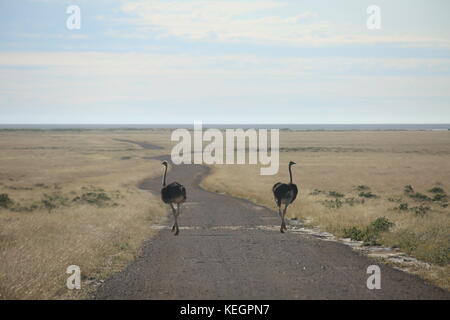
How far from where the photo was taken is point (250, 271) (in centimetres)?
1202

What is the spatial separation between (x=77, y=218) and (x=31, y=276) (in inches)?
423

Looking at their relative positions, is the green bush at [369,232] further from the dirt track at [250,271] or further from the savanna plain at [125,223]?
the dirt track at [250,271]

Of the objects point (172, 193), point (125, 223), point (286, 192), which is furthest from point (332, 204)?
point (172, 193)

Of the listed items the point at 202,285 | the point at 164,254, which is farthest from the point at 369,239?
the point at 202,285

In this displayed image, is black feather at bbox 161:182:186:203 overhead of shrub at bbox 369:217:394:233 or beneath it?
overhead

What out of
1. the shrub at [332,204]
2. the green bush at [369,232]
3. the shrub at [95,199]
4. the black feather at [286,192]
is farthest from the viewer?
the shrub at [95,199]

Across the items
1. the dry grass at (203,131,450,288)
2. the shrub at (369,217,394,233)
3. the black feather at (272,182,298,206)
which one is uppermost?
the black feather at (272,182,298,206)

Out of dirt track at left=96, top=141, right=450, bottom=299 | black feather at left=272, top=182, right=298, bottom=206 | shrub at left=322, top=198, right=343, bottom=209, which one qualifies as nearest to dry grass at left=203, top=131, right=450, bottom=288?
shrub at left=322, top=198, right=343, bottom=209

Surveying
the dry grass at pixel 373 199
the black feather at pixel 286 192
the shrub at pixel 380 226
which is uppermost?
the black feather at pixel 286 192

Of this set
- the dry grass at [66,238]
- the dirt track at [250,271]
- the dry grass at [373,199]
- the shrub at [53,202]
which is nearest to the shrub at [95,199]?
the dry grass at [66,238]

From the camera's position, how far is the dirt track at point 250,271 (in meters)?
10.0

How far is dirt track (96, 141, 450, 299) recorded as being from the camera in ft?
32.9

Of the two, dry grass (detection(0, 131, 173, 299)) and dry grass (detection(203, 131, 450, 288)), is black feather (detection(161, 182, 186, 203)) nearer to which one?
dry grass (detection(0, 131, 173, 299))
